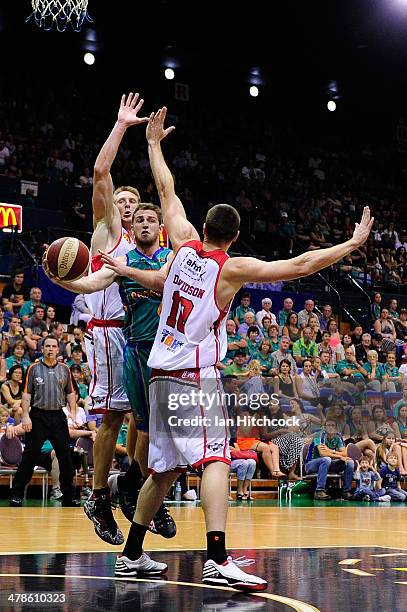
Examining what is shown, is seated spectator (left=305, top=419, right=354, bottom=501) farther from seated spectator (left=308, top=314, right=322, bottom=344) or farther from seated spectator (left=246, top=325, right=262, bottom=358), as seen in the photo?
seated spectator (left=308, top=314, right=322, bottom=344)

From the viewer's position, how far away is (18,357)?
12336mm

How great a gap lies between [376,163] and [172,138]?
743 cm

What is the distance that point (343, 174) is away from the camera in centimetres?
2656

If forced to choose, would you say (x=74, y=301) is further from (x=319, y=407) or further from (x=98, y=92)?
(x=98, y=92)

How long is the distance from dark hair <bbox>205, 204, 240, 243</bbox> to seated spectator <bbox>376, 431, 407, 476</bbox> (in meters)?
9.21

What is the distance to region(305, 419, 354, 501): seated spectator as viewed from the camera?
508 inches

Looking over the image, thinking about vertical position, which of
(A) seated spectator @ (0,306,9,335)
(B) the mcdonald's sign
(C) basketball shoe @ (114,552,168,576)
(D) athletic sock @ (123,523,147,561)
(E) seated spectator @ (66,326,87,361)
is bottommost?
(C) basketball shoe @ (114,552,168,576)

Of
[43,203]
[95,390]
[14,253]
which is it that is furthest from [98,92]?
[95,390]

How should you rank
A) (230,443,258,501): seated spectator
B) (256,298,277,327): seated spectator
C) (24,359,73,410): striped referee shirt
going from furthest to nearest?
(256,298,277,327): seated spectator
(230,443,258,501): seated spectator
(24,359,73,410): striped referee shirt

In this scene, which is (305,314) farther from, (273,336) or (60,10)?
(60,10)

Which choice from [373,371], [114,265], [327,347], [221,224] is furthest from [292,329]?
[221,224]

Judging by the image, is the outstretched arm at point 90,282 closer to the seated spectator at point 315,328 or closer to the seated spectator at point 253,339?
the seated spectator at point 253,339

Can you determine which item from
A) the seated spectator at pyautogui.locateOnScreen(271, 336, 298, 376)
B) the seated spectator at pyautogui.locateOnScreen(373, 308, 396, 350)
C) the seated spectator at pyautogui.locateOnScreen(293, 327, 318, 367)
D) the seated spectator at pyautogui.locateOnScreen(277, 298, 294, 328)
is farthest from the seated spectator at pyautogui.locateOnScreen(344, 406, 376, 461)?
the seated spectator at pyautogui.locateOnScreen(373, 308, 396, 350)

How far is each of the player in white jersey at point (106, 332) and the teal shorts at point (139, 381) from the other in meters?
0.27
